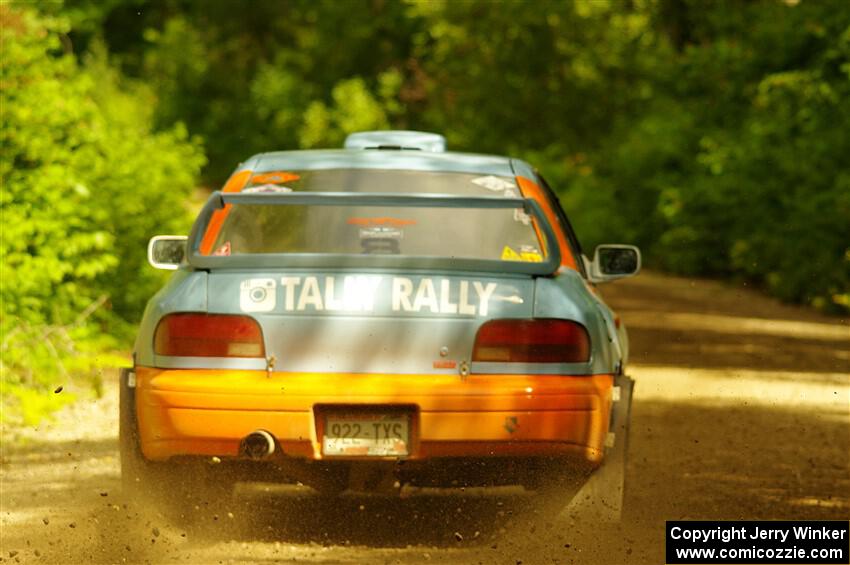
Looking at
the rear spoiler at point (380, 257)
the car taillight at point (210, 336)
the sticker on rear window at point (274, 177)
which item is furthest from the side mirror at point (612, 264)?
the car taillight at point (210, 336)

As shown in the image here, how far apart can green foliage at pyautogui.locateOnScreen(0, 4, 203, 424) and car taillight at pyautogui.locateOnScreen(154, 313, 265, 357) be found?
3.96 meters

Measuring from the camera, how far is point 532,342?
654 cm

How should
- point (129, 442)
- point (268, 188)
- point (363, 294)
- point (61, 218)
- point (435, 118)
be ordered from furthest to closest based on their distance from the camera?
point (435, 118) → point (61, 218) → point (268, 188) → point (129, 442) → point (363, 294)

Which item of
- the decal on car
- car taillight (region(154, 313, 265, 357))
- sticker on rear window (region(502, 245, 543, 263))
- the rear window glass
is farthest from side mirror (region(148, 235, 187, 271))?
sticker on rear window (region(502, 245, 543, 263))

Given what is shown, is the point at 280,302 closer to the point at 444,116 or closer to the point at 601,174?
the point at 601,174

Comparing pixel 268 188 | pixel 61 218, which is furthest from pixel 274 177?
pixel 61 218

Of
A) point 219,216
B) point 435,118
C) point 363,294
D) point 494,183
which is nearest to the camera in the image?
point 363,294

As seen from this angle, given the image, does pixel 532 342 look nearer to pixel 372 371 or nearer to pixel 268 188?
pixel 372 371

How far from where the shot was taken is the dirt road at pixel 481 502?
6648 mm

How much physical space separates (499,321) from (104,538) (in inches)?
67.3

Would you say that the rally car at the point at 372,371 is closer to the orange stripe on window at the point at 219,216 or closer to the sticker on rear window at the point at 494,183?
the orange stripe on window at the point at 219,216

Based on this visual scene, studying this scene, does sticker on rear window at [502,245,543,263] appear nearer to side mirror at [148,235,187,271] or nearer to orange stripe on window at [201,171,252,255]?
orange stripe on window at [201,171,252,255]

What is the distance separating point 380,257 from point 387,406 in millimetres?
545

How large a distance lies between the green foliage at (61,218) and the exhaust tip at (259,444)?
422 centimetres
